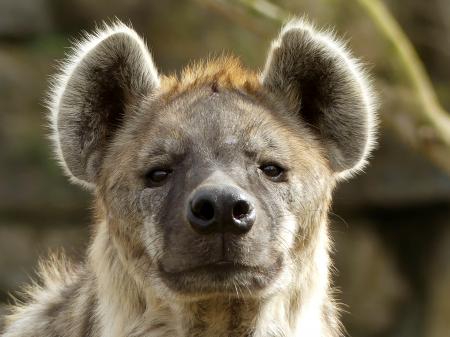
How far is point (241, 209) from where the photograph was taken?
387 cm

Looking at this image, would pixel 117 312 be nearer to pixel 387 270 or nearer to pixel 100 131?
pixel 100 131

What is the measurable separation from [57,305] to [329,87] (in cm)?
167

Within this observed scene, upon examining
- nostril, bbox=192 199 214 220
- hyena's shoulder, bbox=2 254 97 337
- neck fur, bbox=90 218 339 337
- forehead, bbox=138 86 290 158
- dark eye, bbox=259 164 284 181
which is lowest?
hyena's shoulder, bbox=2 254 97 337

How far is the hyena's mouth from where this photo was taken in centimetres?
395

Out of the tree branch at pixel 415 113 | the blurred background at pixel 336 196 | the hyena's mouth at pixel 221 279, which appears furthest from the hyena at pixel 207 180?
the blurred background at pixel 336 196

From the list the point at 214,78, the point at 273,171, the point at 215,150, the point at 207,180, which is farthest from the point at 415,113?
the point at 207,180

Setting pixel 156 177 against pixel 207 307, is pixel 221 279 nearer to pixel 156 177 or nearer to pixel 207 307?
pixel 207 307

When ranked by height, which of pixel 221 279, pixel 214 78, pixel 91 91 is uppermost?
pixel 214 78

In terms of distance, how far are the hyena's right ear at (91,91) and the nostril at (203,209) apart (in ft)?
2.80

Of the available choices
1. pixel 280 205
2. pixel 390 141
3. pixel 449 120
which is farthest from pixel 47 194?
pixel 280 205

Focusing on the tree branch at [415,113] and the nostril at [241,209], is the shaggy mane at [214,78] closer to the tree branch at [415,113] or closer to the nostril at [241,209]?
the nostril at [241,209]

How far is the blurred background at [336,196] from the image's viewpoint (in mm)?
10703

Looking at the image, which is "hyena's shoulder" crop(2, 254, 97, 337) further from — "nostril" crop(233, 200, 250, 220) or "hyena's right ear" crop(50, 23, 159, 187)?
"nostril" crop(233, 200, 250, 220)

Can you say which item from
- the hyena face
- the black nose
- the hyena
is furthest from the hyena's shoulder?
the black nose
